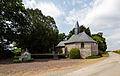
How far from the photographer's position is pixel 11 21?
61.2ft

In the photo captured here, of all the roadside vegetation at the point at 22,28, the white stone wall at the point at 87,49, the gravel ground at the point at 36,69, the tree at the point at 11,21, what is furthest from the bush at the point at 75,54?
the tree at the point at 11,21

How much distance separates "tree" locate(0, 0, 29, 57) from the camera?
1683 cm

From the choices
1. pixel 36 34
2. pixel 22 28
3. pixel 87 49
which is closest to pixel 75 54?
pixel 87 49

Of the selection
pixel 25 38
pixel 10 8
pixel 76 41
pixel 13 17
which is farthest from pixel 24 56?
pixel 76 41

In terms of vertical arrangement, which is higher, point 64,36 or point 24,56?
point 64,36

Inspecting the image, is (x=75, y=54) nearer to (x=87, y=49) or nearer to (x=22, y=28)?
(x=87, y=49)

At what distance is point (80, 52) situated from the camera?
2141 centimetres

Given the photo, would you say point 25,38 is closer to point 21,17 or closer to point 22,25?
point 22,25

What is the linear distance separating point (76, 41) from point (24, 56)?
13585mm

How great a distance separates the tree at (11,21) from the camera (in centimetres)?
1683

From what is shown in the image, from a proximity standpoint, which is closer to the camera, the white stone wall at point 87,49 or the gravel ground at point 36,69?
the gravel ground at point 36,69

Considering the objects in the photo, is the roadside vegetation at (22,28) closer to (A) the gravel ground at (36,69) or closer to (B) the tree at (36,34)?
(B) the tree at (36,34)

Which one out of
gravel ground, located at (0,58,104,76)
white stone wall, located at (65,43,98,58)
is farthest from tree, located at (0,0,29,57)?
white stone wall, located at (65,43,98,58)

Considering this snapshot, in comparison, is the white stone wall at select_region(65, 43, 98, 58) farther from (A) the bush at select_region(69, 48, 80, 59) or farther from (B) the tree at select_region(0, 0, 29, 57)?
(B) the tree at select_region(0, 0, 29, 57)
